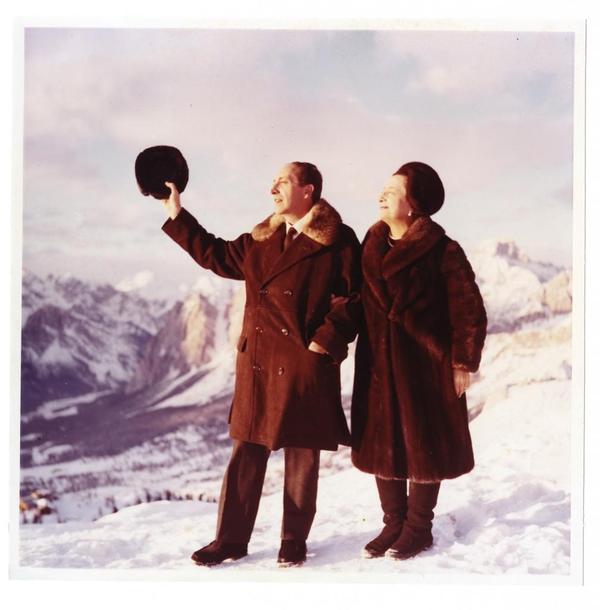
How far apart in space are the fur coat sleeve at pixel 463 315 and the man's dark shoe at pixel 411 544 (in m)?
0.63

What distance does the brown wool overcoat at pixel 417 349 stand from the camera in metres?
3.36

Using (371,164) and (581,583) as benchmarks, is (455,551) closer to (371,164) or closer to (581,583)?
(581,583)

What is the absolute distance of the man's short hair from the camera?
3.50 metres

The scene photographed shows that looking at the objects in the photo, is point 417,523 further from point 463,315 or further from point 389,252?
point 389,252

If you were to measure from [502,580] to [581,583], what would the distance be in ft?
0.99

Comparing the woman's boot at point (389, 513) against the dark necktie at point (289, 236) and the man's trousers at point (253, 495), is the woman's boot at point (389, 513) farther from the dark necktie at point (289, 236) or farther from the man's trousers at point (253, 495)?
the dark necktie at point (289, 236)

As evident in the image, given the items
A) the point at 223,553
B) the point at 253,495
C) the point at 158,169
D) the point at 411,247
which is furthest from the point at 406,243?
the point at 223,553

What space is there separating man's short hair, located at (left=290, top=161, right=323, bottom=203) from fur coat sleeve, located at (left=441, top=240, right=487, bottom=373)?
53cm

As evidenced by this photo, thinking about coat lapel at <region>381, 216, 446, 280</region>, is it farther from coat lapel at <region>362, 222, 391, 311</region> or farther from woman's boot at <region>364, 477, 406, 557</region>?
woman's boot at <region>364, 477, 406, 557</region>

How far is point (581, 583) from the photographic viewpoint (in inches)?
137

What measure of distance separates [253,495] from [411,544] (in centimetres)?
61

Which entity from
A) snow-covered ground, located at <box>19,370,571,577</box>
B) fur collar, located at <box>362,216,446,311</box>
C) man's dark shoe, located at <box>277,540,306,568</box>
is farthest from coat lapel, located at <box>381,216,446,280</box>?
man's dark shoe, located at <box>277,540,306,568</box>

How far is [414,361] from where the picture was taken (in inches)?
132

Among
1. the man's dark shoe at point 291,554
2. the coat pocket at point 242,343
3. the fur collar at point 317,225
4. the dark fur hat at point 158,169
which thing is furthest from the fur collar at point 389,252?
the man's dark shoe at point 291,554
